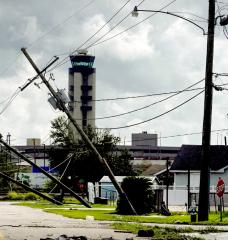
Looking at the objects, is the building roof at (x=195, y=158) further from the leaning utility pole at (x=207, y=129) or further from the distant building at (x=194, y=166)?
the leaning utility pole at (x=207, y=129)

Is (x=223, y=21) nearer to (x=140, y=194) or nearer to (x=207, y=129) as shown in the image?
(x=207, y=129)

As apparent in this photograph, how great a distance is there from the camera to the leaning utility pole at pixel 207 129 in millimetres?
24328

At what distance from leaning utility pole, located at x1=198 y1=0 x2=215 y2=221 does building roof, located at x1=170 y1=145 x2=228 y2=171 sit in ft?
120

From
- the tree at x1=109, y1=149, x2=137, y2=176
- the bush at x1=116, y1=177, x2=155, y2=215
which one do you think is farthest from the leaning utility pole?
the tree at x1=109, y1=149, x2=137, y2=176

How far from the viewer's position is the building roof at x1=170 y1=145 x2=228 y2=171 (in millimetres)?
61688

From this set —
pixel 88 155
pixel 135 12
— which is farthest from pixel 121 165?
pixel 135 12

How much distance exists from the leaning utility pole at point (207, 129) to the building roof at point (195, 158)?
36.7m

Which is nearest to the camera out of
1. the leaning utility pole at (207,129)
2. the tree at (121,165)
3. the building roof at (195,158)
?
the leaning utility pole at (207,129)

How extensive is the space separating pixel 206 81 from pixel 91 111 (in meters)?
173

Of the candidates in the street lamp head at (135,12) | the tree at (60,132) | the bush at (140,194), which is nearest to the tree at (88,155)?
the tree at (60,132)

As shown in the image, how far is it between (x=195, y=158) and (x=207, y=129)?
128 ft

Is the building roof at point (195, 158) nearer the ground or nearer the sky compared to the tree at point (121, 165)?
nearer the sky

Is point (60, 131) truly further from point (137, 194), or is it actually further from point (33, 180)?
point (137, 194)

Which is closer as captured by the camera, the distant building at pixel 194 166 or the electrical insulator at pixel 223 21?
the electrical insulator at pixel 223 21
